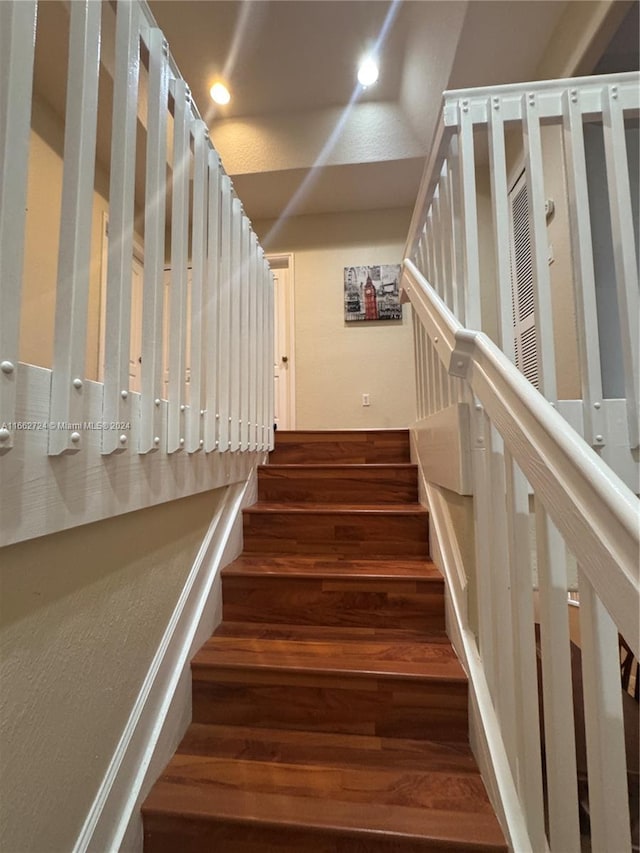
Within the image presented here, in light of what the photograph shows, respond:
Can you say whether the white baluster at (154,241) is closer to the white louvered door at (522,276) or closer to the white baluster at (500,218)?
the white baluster at (500,218)

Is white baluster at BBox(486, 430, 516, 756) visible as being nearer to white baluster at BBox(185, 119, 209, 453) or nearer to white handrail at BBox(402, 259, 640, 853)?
white handrail at BBox(402, 259, 640, 853)

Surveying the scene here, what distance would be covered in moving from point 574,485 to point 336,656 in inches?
40.7

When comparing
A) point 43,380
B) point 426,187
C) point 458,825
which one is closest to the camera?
point 43,380

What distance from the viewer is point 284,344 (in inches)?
159

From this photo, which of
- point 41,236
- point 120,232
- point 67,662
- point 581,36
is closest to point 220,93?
point 41,236

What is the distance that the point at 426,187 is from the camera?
65.4 inches

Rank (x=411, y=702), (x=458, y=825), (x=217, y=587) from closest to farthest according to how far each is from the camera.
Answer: (x=458, y=825) → (x=411, y=702) → (x=217, y=587)

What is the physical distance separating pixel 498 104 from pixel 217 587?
1.93 metres

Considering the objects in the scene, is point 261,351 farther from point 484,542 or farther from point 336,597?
point 484,542

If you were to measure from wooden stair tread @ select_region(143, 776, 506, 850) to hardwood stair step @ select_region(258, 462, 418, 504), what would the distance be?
119 centimetres

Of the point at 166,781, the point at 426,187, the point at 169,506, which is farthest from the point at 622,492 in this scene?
the point at 426,187

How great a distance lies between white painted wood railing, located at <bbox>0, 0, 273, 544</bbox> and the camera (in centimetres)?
65

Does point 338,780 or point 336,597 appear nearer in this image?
point 338,780

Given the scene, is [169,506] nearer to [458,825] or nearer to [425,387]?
[458,825]
